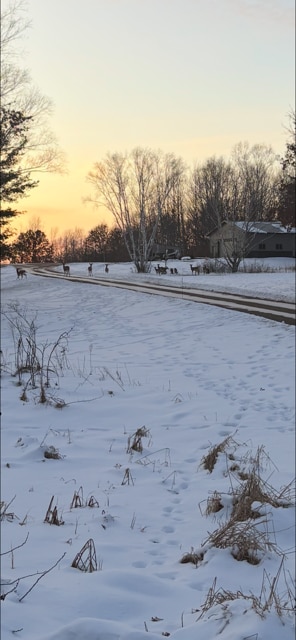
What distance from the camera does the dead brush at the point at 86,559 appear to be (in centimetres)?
304

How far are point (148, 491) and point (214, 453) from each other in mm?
967

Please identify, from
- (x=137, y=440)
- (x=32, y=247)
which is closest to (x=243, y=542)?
(x=137, y=440)

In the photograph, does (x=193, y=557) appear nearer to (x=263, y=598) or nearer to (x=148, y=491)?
(x=263, y=598)

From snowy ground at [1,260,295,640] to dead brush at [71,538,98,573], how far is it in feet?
0.08

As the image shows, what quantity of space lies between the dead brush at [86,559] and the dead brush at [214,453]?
1.90 meters

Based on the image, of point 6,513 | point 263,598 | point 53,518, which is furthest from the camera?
point 6,513

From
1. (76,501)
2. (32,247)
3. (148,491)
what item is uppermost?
(32,247)

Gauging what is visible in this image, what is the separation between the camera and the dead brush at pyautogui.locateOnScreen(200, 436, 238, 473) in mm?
4934

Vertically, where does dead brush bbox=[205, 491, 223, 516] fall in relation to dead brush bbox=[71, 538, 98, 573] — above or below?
below

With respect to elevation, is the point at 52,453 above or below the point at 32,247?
below

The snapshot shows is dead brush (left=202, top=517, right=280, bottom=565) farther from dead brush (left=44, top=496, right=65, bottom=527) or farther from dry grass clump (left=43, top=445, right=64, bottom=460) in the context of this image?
dry grass clump (left=43, top=445, right=64, bottom=460)

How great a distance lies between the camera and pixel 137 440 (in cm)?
545

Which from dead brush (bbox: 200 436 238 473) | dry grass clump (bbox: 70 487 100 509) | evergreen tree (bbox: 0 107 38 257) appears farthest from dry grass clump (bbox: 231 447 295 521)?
evergreen tree (bbox: 0 107 38 257)

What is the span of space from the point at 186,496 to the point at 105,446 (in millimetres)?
1312
